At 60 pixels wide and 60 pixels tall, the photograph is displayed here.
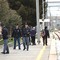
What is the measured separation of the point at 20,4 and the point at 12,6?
54.7 inches

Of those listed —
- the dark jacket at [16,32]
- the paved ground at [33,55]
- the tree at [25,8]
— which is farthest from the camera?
the tree at [25,8]

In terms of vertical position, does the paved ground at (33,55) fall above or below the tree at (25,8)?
below

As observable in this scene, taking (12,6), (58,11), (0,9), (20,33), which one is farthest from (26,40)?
(58,11)

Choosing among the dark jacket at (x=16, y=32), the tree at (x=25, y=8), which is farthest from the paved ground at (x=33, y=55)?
the tree at (x=25, y=8)

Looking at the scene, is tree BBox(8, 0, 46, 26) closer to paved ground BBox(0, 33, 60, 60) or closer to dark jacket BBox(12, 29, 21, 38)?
dark jacket BBox(12, 29, 21, 38)

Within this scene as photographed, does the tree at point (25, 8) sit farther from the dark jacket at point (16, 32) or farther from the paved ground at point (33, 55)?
the paved ground at point (33, 55)

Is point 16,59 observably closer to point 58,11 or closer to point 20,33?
point 20,33

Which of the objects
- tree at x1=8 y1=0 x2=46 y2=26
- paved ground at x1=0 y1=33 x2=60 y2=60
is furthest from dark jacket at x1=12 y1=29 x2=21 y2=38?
tree at x1=8 y1=0 x2=46 y2=26

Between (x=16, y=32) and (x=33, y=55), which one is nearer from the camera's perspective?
(x=33, y=55)

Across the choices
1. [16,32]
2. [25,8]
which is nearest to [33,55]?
[16,32]

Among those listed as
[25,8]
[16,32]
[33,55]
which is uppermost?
[25,8]

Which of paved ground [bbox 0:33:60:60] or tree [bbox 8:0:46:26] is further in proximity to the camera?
tree [bbox 8:0:46:26]

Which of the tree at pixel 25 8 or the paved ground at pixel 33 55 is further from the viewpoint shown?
the tree at pixel 25 8

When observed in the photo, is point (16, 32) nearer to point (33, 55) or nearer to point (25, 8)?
point (33, 55)
